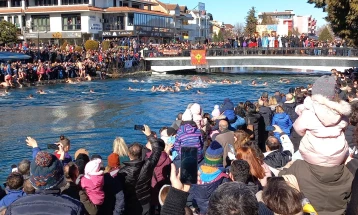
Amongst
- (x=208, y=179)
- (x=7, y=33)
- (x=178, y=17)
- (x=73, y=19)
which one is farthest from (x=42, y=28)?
(x=208, y=179)

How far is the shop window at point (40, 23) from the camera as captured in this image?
69.0 meters

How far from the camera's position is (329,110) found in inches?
176

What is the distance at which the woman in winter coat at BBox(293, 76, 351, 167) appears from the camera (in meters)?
→ 4.46

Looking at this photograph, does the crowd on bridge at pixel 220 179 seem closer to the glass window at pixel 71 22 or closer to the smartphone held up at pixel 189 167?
the smartphone held up at pixel 189 167

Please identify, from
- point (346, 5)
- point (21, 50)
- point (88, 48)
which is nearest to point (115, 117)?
point (346, 5)

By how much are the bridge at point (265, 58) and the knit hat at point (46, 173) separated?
44813 mm

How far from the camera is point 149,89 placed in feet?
128

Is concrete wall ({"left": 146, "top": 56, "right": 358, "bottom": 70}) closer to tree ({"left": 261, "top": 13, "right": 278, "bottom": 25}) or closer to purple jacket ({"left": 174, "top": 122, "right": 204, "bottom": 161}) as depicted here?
purple jacket ({"left": 174, "top": 122, "right": 204, "bottom": 161})

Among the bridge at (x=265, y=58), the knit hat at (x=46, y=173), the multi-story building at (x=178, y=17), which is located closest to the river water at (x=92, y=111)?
the bridge at (x=265, y=58)

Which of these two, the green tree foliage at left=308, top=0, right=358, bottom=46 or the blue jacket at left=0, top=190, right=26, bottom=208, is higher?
the green tree foliage at left=308, top=0, right=358, bottom=46

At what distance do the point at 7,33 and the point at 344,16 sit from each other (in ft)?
135

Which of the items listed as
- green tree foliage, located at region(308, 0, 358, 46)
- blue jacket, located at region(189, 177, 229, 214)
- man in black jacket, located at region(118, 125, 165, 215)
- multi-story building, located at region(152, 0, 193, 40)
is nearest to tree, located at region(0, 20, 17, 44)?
green tree foliage, located at region(308, 0, 358, 46)

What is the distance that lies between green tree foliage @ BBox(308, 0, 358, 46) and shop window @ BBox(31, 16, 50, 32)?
50950 millimetres

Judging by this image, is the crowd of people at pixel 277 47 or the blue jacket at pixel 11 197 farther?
the crowd of people at pixel 277 47
